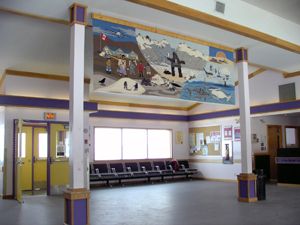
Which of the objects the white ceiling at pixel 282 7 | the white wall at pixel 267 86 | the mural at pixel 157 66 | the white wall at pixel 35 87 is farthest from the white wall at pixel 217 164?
the white ceiling at pixel 282 7

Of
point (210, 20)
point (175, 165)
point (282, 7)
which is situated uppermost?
point (282, 7)

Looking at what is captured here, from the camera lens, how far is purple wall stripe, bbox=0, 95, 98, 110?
959 centimetres

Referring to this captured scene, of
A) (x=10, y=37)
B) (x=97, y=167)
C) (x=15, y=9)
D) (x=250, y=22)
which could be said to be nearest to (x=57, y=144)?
(x=97, y=167)

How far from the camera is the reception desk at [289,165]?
448 inches

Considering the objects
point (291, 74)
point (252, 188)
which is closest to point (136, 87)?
point (252, 188)

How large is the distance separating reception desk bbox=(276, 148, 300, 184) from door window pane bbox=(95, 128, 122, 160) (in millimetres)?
5853

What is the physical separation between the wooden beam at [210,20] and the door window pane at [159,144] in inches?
293

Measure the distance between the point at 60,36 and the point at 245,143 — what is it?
5193 mm

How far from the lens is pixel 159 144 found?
14641mm

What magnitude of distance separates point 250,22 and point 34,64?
608 centimetres

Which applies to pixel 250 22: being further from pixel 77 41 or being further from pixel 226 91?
pixel 77 41

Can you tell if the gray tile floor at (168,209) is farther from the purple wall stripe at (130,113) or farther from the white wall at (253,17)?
the white wall at (253,17)

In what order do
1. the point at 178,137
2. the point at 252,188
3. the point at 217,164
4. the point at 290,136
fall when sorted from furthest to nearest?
1. the point at 178,137
2. the point at 290,136
3. the point at 217,164
4. the point at 252,188

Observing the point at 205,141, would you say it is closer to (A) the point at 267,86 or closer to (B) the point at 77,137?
(A) the point at 267,86
